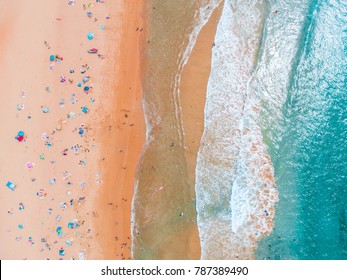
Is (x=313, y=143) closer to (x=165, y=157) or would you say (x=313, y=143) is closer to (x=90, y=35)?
(x=165, y=157)

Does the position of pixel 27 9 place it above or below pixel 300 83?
above

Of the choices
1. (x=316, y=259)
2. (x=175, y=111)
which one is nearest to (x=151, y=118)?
(x=175, y=111)

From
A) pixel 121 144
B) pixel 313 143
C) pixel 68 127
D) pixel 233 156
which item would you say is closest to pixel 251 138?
pixel 233 156

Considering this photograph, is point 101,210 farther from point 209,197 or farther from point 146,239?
point 209,197

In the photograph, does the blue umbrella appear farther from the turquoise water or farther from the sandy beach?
the turquoise water

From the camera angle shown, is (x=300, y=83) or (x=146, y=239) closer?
(x=146, y=239)

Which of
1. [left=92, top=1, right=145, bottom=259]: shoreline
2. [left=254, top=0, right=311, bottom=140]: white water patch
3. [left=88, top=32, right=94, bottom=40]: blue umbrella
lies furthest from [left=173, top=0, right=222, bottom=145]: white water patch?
[left=88, top=32, right=94, bottom=40]: blue umbrella

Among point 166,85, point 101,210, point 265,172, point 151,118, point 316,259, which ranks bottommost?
point 316,259
